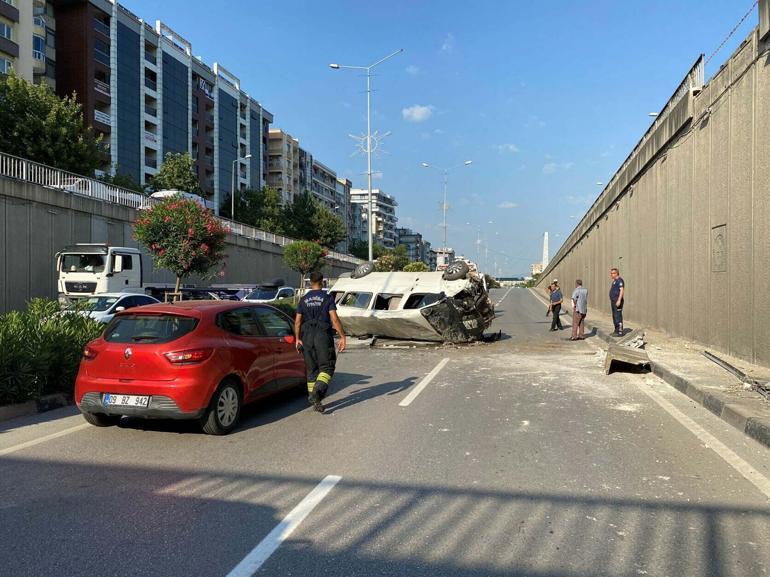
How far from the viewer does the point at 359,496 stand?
4449mm

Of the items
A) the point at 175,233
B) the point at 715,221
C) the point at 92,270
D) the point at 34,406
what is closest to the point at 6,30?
the point at 175,233

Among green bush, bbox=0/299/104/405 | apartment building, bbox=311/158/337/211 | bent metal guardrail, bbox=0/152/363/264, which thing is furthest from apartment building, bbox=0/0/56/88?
apartment building, bbox=311/158/337/211

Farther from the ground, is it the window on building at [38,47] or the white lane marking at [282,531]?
the window on building at [38,47]

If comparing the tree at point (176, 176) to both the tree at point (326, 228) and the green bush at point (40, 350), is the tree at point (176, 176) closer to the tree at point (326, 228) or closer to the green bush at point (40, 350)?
the tree at point (326, 228)

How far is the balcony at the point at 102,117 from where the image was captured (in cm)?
5241

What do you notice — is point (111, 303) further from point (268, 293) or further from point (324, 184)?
point (324, 184)

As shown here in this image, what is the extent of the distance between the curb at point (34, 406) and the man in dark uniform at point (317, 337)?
345 centimetres

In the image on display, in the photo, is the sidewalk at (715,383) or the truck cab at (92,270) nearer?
the sidewalk at (715,383)

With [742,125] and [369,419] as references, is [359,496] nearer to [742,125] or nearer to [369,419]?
[369,419]

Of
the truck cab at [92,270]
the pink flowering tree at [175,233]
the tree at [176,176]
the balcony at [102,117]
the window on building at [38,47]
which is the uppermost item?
the window on building at [38,47]

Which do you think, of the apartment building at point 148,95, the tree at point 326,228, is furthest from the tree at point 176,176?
the tree at point 326,228

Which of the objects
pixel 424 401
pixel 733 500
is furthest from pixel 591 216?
pixel 733 500

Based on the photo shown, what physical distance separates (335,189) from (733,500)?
123757 mm

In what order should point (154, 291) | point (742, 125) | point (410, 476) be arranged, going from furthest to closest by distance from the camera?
point (154, 291)
point (742, 125)
point (410, 476)
